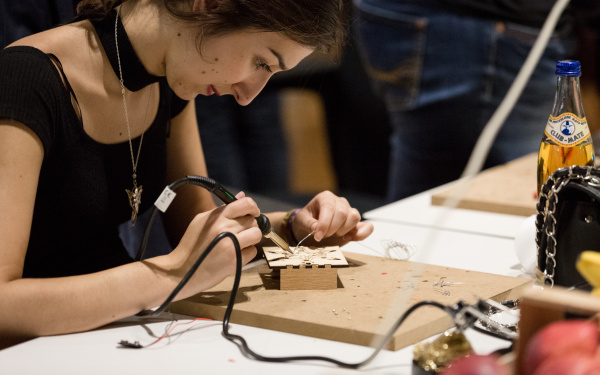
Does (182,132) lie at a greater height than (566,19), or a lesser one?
lesser

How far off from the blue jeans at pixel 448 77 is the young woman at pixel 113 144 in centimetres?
100

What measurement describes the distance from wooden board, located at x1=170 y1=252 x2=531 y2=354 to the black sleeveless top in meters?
0.30

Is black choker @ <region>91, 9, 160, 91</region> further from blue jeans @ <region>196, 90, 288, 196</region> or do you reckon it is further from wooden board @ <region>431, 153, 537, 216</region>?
A: blue jeans @ <region>196, 90, 288, 196</region>

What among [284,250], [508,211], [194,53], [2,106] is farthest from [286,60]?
[508,211]

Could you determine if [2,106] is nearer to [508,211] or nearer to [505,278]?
[505,278]

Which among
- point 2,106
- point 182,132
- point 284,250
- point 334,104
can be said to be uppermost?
point 2,106

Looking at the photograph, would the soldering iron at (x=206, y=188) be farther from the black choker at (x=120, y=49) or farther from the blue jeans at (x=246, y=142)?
the blue jeans at (x=246, y=142)

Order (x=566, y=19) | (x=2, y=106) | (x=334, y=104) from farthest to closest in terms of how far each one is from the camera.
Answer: (x=334, y=104)
(x=566, y=19)
(x=2, y=106)

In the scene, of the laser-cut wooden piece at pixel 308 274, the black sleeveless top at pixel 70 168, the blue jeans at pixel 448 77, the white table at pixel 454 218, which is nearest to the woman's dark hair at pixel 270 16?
the black sleeveless top at pixel 70 168

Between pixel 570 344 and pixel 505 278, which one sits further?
pixel 505 278

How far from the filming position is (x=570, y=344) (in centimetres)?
60

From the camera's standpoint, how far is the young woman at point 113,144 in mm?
990

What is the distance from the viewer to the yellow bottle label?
1304 millimetres

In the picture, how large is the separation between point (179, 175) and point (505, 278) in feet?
2.48
